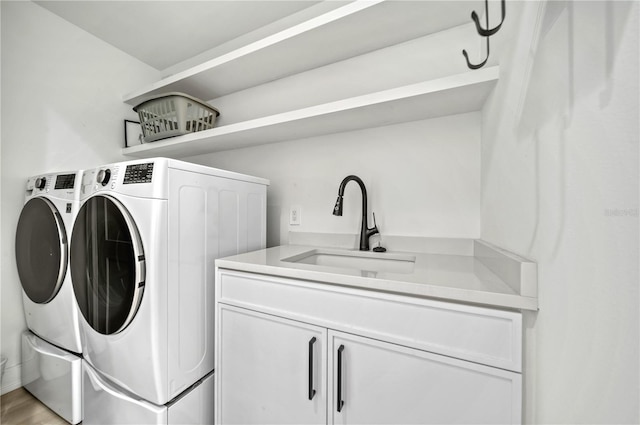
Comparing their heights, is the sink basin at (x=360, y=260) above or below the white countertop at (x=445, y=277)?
below

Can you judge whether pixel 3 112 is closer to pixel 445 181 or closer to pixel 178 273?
pixel 178 273

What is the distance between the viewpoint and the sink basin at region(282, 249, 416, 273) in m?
1.28

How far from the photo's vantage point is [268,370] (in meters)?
0.99

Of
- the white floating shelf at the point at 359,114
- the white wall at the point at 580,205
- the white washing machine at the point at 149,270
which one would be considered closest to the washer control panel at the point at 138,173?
the white washing machine at the point at 149,270

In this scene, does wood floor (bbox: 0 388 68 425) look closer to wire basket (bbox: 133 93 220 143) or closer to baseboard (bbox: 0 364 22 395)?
baseboard (bbox: 0 364 22 395)

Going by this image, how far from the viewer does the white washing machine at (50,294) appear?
1.26 metres

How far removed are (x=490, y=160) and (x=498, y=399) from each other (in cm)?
85

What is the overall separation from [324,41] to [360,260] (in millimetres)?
1223

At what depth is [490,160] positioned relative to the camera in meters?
1.03

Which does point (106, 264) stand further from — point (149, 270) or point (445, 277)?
point (445, 277)

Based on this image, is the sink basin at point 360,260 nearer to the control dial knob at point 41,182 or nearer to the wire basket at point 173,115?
the wire basket at point 173,115

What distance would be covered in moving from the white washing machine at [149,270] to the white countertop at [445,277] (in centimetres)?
20

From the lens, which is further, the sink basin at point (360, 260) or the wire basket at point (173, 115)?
the wire basket at point (173, 115)

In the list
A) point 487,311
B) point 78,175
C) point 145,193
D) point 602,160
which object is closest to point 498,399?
point 487,311
